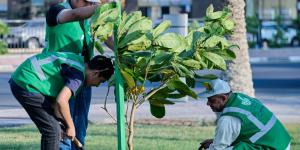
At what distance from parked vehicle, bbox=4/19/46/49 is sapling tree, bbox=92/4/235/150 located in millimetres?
24637

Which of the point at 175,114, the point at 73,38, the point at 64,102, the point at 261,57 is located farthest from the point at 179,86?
the point at 261,57

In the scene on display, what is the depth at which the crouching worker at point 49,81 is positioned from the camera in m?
6.72

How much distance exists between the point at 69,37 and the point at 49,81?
32.6 inches

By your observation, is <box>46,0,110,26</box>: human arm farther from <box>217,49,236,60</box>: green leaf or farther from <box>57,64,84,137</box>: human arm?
<box>217,49,236,60</box>: green leaf

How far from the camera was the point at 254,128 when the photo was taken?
21.9ft

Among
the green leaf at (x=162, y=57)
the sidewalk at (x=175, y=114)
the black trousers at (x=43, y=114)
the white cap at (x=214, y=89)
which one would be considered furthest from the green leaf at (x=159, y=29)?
the sidewalk at (x=175, y=114)

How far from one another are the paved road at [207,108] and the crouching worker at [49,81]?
591 cm

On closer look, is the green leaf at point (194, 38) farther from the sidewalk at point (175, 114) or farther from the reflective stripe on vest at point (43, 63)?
the sidewalk at point (175, 114)

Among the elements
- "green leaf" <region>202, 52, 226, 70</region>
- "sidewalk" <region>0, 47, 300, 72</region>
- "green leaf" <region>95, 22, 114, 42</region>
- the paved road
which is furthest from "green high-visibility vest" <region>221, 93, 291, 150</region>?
"sidewalk" <region>0, 47, 300, 72</region>

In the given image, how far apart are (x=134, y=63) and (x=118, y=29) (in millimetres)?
295

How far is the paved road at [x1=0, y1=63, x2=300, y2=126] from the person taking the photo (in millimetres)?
13188

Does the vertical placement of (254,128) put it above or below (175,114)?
above

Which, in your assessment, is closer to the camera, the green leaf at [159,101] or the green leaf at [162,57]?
the green leaf at [162,57]

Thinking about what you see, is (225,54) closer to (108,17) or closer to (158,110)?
(158,110)
